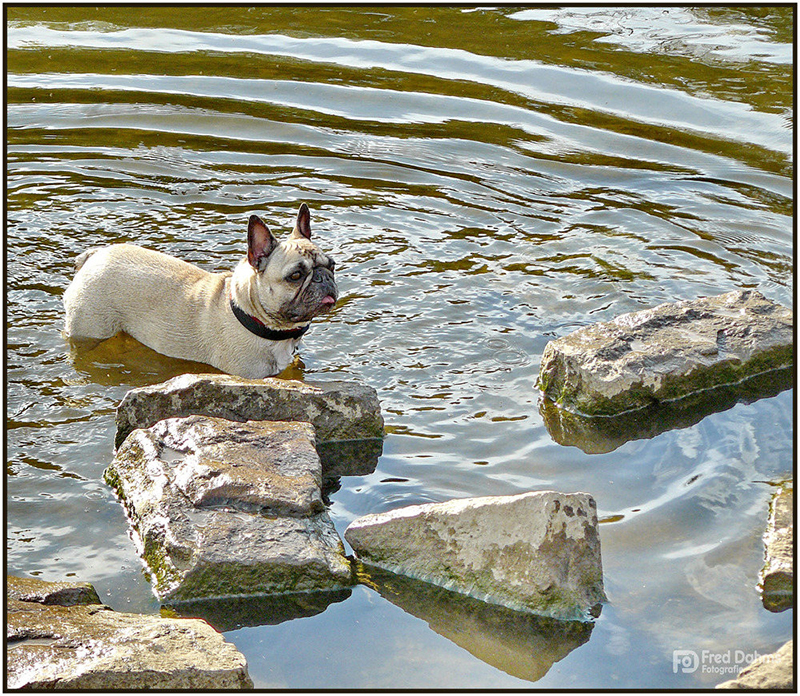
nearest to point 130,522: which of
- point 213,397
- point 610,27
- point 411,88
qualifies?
point 213,397

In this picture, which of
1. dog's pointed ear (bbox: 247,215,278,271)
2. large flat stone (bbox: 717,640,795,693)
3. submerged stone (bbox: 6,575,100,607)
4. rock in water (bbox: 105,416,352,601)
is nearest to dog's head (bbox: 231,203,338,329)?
dog's pointed ear (bbox: 247,215,278,271)

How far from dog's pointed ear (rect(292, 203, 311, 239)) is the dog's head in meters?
0.17

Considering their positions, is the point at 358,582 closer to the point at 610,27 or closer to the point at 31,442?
the point at 31,442

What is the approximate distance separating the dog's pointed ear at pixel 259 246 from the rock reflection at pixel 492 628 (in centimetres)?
269

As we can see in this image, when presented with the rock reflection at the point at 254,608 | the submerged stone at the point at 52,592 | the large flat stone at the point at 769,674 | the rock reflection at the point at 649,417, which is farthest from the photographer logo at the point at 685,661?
the submerged stone at the point at 52,592

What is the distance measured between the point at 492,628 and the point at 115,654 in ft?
5.79

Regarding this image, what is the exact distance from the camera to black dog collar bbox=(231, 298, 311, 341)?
696 cm

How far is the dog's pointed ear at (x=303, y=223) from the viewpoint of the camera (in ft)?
23.0

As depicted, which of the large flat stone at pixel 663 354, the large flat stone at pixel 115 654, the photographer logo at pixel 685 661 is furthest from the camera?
the large flat stone at pixel 663 354

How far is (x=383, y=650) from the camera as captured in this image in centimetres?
453

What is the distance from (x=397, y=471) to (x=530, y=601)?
151 centimetres

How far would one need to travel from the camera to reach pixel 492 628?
4648mm

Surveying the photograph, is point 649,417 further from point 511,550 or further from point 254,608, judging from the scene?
point 254,608

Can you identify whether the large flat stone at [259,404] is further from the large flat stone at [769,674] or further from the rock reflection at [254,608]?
the large flat stone at [769,674]
